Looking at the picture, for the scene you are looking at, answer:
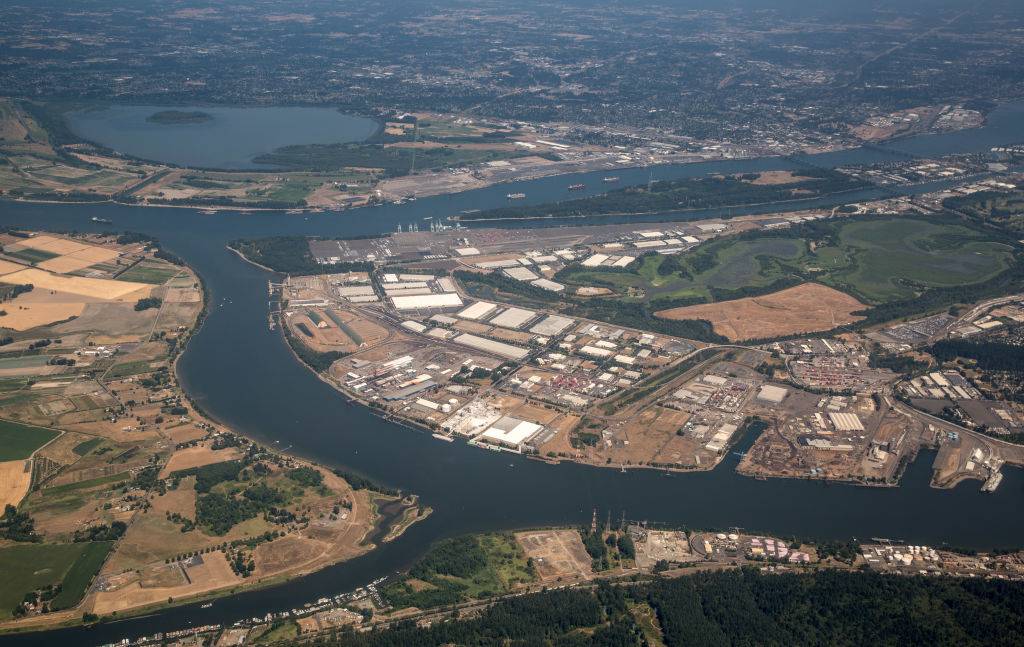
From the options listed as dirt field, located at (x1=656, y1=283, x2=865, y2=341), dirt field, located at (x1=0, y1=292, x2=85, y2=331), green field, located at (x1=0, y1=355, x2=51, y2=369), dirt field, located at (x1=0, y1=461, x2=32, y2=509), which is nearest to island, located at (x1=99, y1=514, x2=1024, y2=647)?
dirt field, located at (x1=0, y1=461, x2=32, y2=509)

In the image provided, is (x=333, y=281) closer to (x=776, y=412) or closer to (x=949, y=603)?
(x=776, y=412)

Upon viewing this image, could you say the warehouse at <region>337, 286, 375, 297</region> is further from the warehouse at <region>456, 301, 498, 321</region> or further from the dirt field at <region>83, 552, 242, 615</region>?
the dirt field at <region>83, 552, 242, 615</region>

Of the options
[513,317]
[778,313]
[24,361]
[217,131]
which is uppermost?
[778,313]

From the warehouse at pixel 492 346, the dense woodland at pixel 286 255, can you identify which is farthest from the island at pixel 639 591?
the dense woodland at pixel 286 255

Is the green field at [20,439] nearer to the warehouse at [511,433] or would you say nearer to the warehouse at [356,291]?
the warehouse at [511,433]

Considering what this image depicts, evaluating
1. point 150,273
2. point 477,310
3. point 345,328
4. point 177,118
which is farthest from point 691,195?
point 177,118

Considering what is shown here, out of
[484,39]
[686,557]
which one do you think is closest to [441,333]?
[686,557]

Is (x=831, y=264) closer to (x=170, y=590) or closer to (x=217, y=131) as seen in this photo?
(x=170, y=590)
